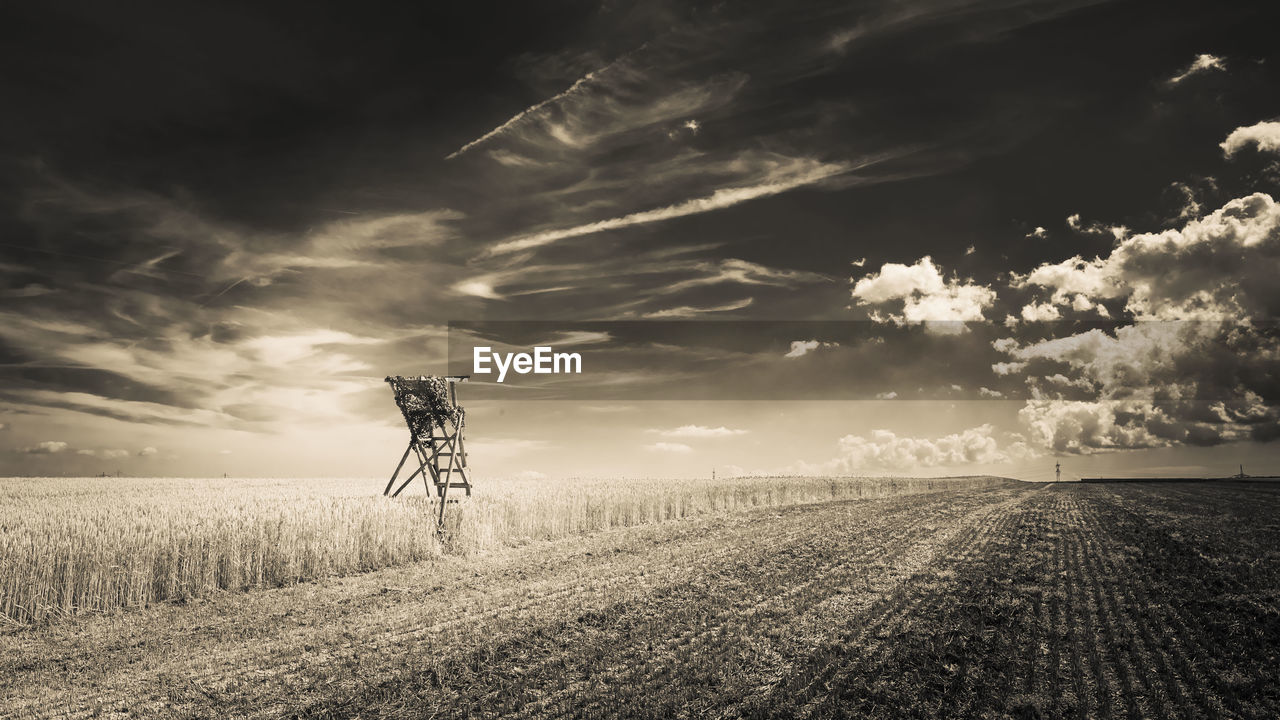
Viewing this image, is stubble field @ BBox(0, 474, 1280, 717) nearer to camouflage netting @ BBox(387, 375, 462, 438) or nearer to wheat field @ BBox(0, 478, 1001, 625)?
wheat field @ BBox(0, 478, 1001, 625)

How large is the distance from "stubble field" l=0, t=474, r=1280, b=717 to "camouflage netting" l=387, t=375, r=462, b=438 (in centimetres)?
737

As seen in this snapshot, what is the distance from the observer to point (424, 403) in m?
21.7

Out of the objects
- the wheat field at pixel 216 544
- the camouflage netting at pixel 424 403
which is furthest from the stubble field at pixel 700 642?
the camouflage netting at pixel 424 403

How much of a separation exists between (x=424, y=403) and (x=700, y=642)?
1587 cm

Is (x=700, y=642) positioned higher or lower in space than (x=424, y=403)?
lower

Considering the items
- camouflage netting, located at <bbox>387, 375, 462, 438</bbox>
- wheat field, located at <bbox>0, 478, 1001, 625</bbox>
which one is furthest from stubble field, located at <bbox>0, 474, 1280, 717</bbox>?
camouflage netting, located at <bbox>387, 375, 462, 438</bbox>

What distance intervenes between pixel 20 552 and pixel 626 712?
10503 millimetres

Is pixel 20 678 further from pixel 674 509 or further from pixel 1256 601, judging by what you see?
pixel 674 509

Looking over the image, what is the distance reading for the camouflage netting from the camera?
21344mm

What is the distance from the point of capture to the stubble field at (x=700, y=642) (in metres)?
6.49

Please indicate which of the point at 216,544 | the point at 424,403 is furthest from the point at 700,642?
the point at 424,403

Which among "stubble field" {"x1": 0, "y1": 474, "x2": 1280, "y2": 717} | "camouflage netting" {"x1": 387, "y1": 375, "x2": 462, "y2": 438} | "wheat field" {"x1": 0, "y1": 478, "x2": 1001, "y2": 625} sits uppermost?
"camouflage netting" {"x1": 387, "y1": 375, "x2": 462, "y2": 438}

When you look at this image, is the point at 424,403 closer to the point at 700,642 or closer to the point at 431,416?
the point at 431,416

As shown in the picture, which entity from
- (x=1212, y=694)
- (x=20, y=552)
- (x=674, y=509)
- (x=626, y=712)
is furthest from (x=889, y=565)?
(x=20, y=552)
